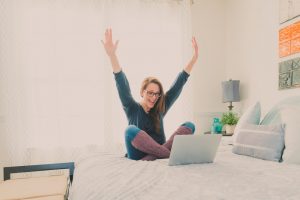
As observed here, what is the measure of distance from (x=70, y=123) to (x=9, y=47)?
114 centimetres

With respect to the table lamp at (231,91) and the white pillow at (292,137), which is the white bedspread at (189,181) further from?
the table lamp at (231,91)

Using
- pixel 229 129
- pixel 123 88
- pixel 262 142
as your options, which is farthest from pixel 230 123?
pixel 123 88

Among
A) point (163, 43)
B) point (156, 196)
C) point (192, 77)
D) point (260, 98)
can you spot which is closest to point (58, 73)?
point (163, 43)

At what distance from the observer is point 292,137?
1901mm

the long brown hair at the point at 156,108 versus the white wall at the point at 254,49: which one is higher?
the white wall at the point at 254,49

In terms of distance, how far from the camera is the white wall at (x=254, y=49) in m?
3.07

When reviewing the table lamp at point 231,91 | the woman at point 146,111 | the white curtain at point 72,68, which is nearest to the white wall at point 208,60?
the white curtain at point 72,68

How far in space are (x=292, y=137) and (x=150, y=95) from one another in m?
1.08

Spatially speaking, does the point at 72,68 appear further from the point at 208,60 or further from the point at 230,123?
the point at 230,123

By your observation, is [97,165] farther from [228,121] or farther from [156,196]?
[228,121]

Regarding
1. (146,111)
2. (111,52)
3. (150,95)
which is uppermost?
(111,52)

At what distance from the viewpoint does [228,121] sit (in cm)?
346

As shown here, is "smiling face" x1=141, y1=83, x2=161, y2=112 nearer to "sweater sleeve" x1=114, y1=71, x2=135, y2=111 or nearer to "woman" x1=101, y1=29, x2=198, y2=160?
"woman" x1=101, y1=29, x2=198, y2=160

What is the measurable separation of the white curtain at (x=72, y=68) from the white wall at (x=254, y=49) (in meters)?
0.70
